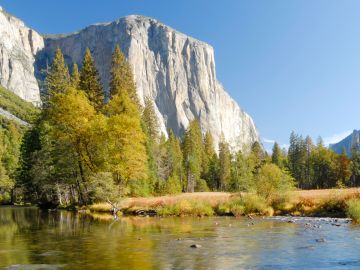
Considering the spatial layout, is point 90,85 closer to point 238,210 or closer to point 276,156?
point 238,210

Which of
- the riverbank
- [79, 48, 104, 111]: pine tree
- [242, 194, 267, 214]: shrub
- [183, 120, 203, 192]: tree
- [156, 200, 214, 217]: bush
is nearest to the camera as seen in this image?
the riverbank

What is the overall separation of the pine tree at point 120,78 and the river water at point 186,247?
38.8 meters

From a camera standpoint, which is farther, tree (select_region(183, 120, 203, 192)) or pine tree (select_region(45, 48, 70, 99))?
tree (select_region(183, 120, 203, 192))

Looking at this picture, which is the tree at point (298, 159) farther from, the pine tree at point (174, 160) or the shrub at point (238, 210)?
the shrub at point (238, 210)

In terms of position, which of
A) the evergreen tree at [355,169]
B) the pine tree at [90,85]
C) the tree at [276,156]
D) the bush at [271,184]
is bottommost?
the bush at [271,184]

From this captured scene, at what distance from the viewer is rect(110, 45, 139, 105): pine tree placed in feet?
211

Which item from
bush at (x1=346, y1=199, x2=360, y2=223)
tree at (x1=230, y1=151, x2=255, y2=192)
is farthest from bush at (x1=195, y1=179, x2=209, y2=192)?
bush at (x1=346, y1=199, x2=360, y2=223)

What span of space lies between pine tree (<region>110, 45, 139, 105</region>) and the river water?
1527 inches

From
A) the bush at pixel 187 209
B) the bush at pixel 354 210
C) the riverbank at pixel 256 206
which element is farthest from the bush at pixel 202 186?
the bush at pixel 354 210

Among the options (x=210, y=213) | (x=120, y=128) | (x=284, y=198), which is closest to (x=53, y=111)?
(x=120, y=128)

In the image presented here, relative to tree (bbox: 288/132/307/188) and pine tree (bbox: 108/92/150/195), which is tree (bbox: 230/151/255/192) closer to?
pine tree (bbox: 108/92/150/195)

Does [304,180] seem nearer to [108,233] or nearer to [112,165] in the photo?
[112,165]

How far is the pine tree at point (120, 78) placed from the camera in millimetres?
64375

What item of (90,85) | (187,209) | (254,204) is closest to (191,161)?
(90,85)
